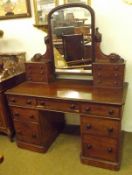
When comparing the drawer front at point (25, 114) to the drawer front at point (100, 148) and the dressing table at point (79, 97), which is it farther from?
the drawer front at point (100, 148)

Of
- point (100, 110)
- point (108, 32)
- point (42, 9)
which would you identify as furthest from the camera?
point (42, 9)

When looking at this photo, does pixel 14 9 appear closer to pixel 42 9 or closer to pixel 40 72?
pixel 42 9

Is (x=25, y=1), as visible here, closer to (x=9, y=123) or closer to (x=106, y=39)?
(x=106, y=39)

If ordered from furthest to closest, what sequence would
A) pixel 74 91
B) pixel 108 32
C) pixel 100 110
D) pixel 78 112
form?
pixel 108 32, pixel 74 91, pixel 78 112, pixel 100 110

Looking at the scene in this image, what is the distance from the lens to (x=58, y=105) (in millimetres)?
1950

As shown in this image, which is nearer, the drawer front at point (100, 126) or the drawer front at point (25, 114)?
the drawer front at point (100, 126)

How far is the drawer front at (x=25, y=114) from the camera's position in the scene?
6.93 feet

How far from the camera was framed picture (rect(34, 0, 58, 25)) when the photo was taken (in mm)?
2236

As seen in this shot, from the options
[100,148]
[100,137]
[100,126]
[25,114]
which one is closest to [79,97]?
[100,126]

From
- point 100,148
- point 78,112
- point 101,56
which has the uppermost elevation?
point 101,56

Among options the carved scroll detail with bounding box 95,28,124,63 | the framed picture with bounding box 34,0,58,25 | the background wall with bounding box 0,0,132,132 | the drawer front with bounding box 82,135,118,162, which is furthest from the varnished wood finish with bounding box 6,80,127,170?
the framed picture with bounding box 34,0,58,25

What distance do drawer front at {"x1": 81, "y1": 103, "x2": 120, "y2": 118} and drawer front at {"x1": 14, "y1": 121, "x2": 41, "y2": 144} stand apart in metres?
0.62

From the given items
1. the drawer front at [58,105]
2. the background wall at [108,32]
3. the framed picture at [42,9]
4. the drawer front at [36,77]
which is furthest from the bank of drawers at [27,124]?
the framed picture at [42,9]

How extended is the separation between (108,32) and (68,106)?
2.96ft
